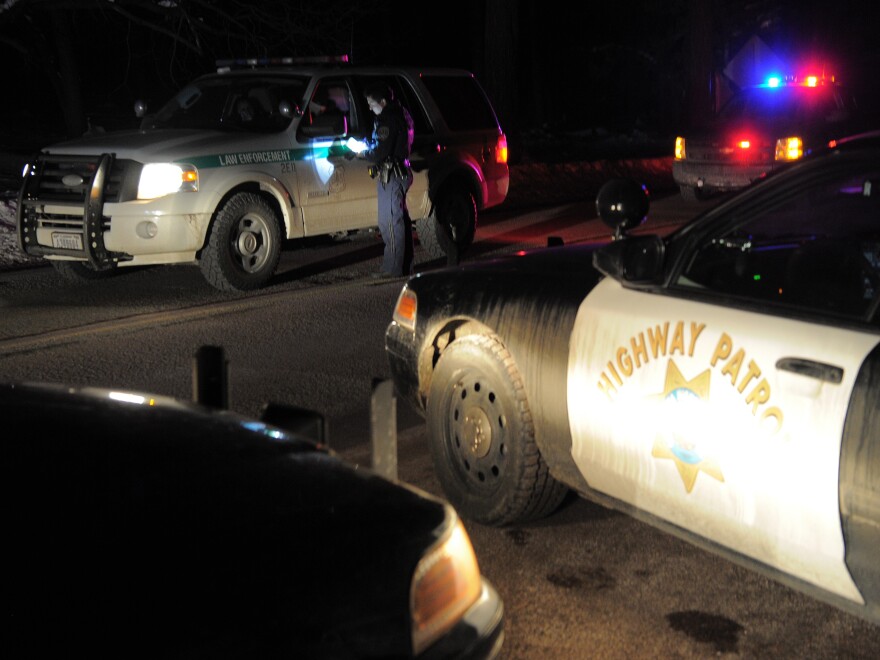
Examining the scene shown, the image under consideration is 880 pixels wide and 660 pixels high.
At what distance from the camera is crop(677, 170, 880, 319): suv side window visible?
3740 millimetres

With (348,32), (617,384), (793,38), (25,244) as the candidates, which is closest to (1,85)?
(348,32)

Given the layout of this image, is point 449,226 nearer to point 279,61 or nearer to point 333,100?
point 333,100

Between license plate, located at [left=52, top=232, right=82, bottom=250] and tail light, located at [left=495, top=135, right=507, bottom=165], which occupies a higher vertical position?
tail light, located at [left=495, top=135, right=507, bottom=165]

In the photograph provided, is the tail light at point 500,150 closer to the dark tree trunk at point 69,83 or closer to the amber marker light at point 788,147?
the amber marker light at point 788,147

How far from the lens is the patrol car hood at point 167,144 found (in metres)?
9.35

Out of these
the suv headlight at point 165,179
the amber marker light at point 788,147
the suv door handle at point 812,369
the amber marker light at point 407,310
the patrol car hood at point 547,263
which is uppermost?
the amber marker light at point 788,147

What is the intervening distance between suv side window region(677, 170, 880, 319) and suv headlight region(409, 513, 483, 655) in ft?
4.46

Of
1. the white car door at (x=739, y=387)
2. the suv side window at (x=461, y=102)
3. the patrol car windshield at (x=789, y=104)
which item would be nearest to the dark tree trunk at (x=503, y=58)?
the patrol car windshield at (x=789, y=104)

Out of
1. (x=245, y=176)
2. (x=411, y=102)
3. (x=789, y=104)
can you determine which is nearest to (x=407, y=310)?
(x=245, y=176)

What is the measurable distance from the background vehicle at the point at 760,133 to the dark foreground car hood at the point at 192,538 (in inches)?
538

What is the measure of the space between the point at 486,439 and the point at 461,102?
8.02 m

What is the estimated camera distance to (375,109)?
1033 cm

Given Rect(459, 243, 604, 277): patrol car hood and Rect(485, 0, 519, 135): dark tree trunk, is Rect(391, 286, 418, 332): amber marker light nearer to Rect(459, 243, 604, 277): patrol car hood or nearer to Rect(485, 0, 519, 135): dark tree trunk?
Rect(459, 243, 604, 277): patrol car hood

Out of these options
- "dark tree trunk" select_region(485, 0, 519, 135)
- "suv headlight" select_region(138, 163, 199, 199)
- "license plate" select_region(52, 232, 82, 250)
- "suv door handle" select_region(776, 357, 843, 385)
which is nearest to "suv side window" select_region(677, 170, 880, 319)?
"suv door handle" select_region(776, 357, 843, 385)
